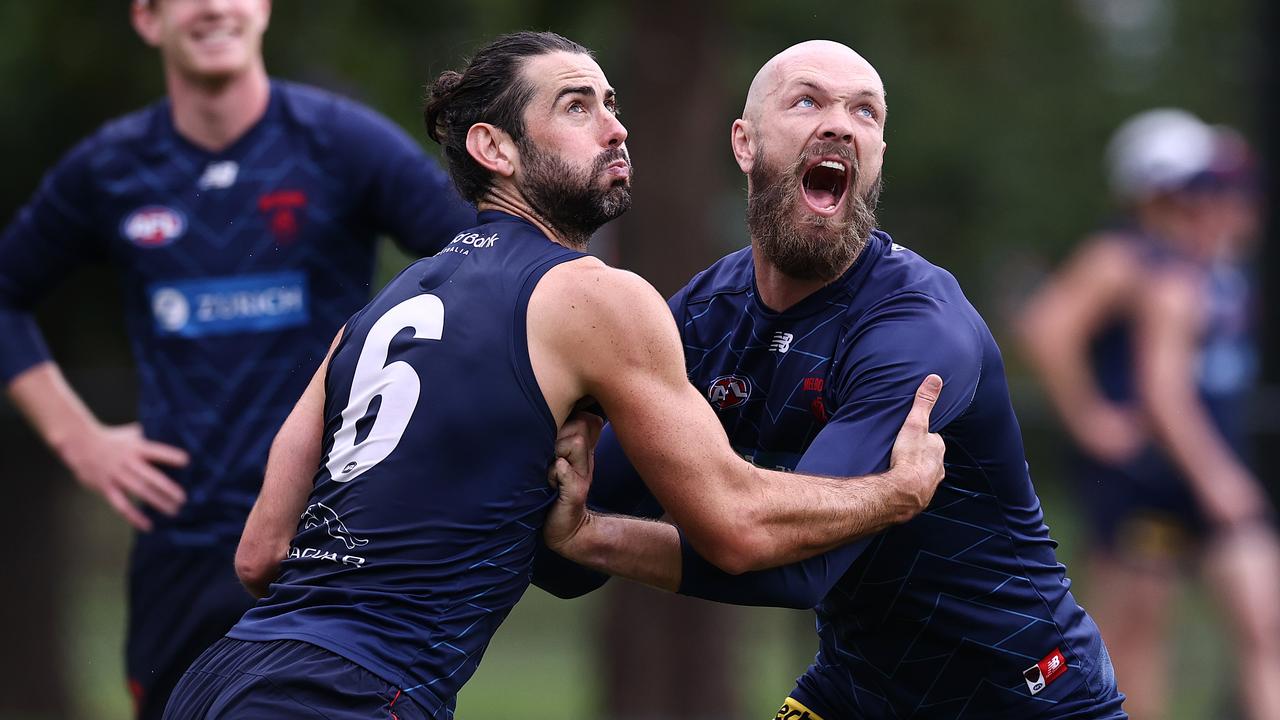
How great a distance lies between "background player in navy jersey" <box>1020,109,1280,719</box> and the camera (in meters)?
9.02

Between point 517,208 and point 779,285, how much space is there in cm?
74

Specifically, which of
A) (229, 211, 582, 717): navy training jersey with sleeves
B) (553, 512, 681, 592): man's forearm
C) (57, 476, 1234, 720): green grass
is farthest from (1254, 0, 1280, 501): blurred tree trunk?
(229, 211, 582, 717): navy training jersey with sleeves

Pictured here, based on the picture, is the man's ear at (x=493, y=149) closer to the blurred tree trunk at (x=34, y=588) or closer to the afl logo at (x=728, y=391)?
the afl logo at (x=728, y=391)

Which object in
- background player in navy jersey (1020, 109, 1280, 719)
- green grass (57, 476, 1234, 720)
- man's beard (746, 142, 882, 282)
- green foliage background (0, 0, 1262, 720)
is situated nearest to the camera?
man's beard (746, 142, 882, 282)

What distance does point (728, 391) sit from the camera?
171 inches

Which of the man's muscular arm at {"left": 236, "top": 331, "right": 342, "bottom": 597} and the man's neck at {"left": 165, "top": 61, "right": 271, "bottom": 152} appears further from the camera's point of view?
the man's neck at {"left": 165, "top": 61, "right": 271, "bottom": 152}

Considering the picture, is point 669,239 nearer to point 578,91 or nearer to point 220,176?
point 220,176

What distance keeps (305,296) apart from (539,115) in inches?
65.5

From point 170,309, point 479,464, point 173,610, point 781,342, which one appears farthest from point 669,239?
point 479,464

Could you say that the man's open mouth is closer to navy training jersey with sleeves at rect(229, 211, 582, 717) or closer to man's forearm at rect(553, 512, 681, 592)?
navy training jersey with sleeves at rect(229, 211, 582, 717)

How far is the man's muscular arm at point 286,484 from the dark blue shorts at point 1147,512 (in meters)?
6.35

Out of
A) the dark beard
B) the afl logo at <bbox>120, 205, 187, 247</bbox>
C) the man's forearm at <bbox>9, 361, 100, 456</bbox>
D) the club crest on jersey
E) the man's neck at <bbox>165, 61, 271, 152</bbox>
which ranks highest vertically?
the man's neck at <bbox>165, 61, 271, 152</bbox>

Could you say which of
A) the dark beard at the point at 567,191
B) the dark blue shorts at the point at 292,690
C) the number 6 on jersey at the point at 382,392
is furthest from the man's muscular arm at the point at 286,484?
the dark beard at the point at 567,191

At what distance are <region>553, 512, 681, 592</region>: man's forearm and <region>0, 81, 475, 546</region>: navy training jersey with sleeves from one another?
1698mm
